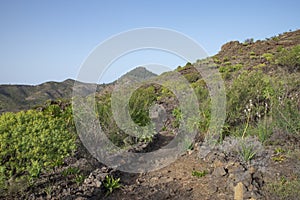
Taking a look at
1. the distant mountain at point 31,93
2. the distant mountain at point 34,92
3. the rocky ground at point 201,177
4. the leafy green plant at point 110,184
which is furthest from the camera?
the distant mountain at point 34,92

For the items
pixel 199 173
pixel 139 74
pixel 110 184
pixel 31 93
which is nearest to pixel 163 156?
pixel 199 173

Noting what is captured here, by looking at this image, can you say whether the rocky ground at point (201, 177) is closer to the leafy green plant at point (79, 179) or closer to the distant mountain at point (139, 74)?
the leafy green plant at point (79, 179)

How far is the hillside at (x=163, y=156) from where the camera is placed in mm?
3727

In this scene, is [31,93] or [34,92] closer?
[31,93]

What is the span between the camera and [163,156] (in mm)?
6340

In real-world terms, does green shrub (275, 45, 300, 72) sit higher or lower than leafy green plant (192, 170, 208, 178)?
higher

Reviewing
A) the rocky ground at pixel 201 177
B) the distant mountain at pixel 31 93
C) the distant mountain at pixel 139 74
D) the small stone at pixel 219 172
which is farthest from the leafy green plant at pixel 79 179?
the distant mountain at pixel 31 93

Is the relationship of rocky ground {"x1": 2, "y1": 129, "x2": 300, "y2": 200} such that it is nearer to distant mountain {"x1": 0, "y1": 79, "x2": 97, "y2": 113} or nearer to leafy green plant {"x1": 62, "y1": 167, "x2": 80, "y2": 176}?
leafy green plant {"x1": 62, "y1": 167, "x2": 80, "y2": 176}

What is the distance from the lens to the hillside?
373 centimetres

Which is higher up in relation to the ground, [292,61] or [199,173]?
[292,61]

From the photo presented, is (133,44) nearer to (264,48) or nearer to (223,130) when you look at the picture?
(223,130)

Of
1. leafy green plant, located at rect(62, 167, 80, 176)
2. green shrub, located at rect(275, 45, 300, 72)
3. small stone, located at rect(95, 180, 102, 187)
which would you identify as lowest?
small stone, located at rect(95, 180, 102, 187)

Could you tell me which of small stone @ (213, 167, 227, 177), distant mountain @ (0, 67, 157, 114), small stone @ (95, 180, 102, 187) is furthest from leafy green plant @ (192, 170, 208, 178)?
distant mountain @ (0, 67, 157, 114)

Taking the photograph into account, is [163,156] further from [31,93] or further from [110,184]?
[31,93]
